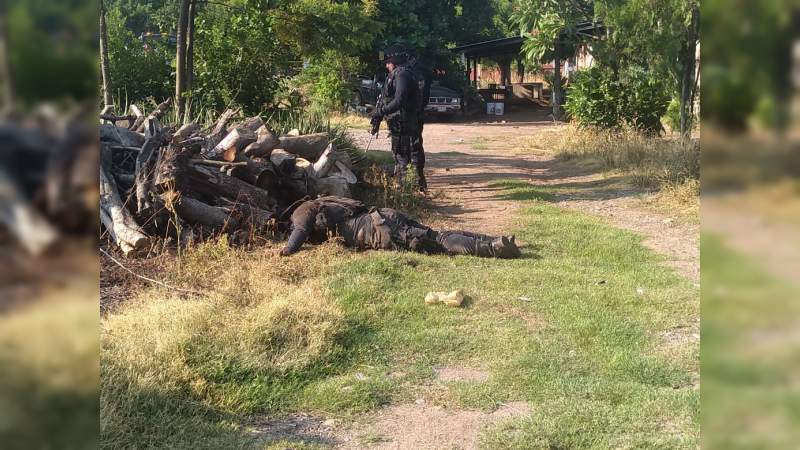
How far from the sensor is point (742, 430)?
28.4 inches

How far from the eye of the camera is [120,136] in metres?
8.42

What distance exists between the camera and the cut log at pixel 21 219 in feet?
2.06

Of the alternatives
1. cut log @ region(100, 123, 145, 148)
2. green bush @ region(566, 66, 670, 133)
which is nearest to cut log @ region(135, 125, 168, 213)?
cut log @ region(100, 123, 145, 148)

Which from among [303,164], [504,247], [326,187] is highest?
[303,164]

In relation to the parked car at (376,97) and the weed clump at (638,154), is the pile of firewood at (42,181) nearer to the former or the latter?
the weed clump at (638,154)

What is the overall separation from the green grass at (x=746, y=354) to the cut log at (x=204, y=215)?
701 cm

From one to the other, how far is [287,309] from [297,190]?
12.4ft

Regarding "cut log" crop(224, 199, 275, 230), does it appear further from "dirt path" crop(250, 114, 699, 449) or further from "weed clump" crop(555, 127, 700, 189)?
"weed clump" crop(555, 127, 700, 189)

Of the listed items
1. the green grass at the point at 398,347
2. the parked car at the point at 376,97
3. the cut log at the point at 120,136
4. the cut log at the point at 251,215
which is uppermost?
the parked car at the point at 376,97

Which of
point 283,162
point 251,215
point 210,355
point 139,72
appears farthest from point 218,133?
point 210,355

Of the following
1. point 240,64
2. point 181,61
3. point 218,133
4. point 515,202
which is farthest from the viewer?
point 240,64

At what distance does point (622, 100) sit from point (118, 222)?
38.9 ft

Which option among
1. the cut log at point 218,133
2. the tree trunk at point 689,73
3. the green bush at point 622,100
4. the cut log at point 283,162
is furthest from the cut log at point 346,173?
the green bush at point 622,100

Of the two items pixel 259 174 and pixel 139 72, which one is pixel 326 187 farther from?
pixel 139 72
